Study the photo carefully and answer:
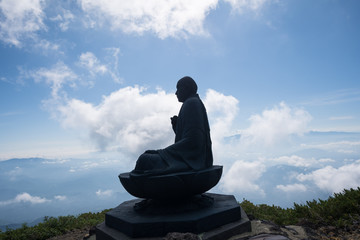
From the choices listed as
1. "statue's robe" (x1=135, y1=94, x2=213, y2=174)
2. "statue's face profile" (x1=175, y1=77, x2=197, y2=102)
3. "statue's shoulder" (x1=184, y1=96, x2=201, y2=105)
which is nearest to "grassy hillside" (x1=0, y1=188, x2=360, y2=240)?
"statue's robe" (x1=135, y1=94, x2=213, y2=174)

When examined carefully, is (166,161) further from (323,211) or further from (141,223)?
(323,211)

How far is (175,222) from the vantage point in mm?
3766

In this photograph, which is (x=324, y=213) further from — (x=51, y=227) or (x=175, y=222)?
(x=51, y=227)

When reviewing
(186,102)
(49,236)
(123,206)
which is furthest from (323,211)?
(49,236)

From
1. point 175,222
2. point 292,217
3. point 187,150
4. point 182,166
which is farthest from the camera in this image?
point 292,217

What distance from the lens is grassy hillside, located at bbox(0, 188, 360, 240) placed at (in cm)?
534

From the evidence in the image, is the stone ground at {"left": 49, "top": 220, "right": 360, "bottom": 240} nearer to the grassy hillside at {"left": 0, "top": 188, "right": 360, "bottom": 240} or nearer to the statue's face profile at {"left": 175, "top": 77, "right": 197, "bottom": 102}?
the grassy hillside at {"left": 0, "top": 188, "right": 360, "bottom": 240}

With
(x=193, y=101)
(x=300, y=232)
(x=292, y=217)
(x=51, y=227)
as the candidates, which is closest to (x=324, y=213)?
(x=292, y=217)

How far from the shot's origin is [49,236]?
6.26 metres

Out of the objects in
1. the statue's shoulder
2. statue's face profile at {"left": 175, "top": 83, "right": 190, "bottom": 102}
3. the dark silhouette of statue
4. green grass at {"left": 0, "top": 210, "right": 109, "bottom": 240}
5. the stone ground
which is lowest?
the stone ground

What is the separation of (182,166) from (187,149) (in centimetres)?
33

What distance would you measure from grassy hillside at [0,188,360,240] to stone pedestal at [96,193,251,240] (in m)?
1.48

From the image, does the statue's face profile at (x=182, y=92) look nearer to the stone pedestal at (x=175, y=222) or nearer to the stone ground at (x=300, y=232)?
the stone pedestal at (x=175, y=222)

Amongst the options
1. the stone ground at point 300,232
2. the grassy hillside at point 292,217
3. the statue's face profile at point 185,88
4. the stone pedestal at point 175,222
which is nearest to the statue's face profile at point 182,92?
the statue's face profile at point 185,88
